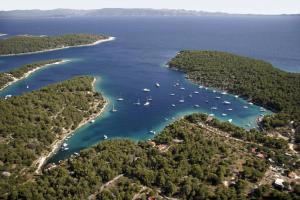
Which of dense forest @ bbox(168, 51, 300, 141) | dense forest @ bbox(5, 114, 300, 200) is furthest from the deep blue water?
dense forest @ bbox(5, 114, 300, 200)

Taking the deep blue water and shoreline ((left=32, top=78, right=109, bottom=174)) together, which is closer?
shoreline ((left=32, top=78, right=109, bottom=174))

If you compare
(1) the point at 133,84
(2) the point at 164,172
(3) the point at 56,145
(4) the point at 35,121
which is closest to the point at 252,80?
(1) the point at 133,84

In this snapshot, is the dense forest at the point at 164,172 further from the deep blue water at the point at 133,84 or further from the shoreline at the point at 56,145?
the deep blue water at the point at 133,84

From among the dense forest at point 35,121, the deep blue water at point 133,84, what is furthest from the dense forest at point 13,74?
the dense forest at point 35,121

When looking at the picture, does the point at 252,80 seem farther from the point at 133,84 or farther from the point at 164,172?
the point at 164,172

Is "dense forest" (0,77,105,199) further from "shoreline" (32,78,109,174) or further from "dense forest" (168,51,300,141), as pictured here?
"dense forest" (168,51,300,141)

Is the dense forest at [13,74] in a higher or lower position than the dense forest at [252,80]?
lower
